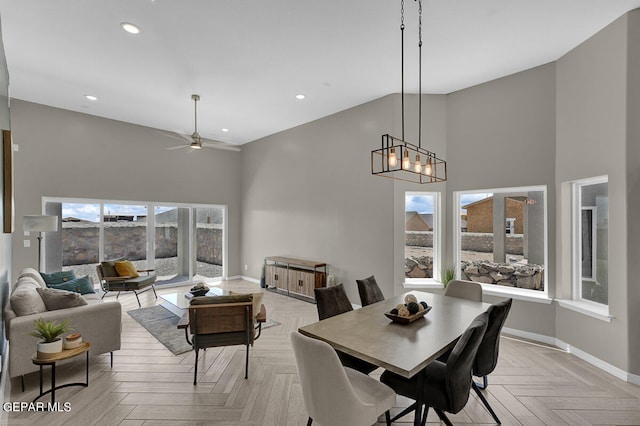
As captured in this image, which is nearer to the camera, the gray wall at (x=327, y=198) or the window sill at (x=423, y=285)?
the window sill at (x=423, y=285)

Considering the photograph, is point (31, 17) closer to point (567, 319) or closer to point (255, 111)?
point (255, 111)

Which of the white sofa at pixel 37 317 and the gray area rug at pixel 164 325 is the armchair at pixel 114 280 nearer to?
the gray area rug at pixel 164 325

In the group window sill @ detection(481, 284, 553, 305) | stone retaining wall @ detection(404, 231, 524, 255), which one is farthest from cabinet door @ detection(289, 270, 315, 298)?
window sill @ detection(481, 284, 553, 305)

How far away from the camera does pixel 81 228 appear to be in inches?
228

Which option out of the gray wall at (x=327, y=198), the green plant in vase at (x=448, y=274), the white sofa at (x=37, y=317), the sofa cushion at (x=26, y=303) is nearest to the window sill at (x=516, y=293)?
the green plant in vase at (x=448, y=274)

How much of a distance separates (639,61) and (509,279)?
277 centimetres

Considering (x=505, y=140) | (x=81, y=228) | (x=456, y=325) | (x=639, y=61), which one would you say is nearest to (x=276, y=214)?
(x=81, y=228)

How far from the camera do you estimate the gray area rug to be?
12.1ft

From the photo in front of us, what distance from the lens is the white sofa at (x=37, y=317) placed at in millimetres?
2624

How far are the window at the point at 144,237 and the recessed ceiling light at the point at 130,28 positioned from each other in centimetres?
394

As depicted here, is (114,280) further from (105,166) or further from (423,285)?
(423,285)

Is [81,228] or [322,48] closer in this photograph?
[322,48]

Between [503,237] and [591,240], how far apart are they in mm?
963

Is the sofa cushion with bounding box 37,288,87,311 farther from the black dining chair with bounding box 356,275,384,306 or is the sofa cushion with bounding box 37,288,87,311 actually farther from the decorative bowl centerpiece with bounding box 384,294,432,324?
the decorative bowl centerpiece with bounding box 384,294,432,324
